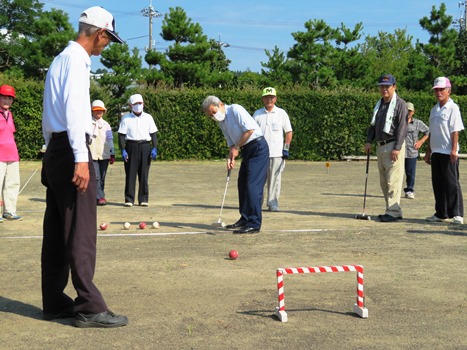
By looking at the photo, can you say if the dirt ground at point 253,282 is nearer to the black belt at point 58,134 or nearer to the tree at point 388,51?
the black belt at point 58,134

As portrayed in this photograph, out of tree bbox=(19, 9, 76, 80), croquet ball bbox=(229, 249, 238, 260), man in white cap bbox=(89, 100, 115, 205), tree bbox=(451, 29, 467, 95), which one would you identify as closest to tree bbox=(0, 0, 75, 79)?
tree bbox=(19, 9, 76, 80)

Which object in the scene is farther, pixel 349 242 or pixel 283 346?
pixel 349 242

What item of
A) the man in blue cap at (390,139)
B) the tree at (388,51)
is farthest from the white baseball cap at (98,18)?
the tree at (388,51)

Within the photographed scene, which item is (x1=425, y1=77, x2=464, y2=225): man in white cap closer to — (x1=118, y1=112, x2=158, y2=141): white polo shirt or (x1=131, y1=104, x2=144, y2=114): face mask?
(x1=118, y1=112, x2=158, y2=141): white polo shirt

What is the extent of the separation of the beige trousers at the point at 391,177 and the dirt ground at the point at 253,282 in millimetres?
303

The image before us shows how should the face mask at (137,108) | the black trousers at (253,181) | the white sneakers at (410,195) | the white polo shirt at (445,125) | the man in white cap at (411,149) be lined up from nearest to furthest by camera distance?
the black trousers at (253,181), the white polo shirt at (445,125), the face mask at (137,108), the white sneakers at (410,195), the man in white cap at (411,149)

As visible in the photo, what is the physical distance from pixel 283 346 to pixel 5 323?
218cm

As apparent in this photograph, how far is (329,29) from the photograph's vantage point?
38844mm

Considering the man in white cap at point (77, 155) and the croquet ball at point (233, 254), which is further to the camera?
the croquet ball at point (233, 254)

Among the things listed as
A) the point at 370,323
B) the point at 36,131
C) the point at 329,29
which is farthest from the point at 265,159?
the point at 329,29

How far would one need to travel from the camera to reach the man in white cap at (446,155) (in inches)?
423

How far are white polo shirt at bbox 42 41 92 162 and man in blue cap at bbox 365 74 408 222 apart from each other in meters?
6.59

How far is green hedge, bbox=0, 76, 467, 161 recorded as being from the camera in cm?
2602

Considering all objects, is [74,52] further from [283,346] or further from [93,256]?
[283,346]
